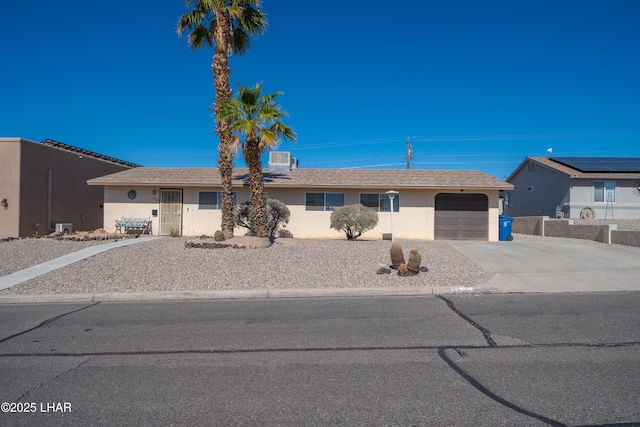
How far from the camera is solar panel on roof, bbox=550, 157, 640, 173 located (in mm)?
29406

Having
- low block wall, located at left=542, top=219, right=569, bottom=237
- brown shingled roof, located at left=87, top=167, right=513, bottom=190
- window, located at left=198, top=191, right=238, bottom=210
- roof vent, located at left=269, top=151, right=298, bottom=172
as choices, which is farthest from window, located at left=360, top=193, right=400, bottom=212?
low block wall, located at left=542, top=219, right=569, bottom=237

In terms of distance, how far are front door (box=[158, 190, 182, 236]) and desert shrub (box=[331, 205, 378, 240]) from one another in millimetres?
7447

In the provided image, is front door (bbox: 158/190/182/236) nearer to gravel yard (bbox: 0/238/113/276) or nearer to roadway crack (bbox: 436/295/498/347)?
gravel yard (bbox: 0/238/113/276)

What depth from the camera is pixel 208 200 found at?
21.8 m

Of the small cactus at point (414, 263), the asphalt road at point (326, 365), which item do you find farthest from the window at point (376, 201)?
the asphalt road at point (326, 365)

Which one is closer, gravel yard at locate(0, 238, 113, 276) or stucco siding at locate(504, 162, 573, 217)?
gravel yard at locate(0, 238, 113, 276)

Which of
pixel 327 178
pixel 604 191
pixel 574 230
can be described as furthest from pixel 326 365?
pixel 604 191

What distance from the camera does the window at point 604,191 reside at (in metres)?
28.9

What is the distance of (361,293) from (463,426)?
6.36 m

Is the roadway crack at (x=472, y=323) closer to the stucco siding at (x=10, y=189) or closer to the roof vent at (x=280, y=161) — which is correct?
the roof vent at (x=280, y=161)

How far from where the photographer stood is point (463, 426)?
3.94 metres

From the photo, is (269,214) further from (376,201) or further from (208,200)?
(376,201)

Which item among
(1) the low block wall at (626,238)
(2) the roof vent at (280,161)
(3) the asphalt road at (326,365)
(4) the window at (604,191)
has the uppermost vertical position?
(2) the roof vent at (280,161)

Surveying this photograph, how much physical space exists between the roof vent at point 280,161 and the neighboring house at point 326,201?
209 cm
